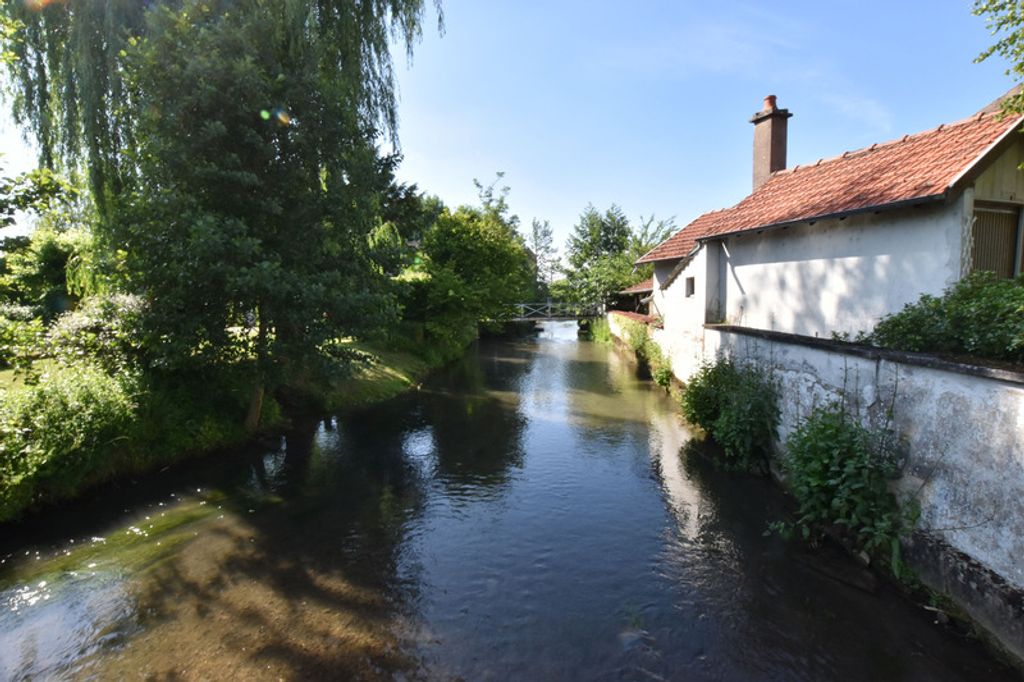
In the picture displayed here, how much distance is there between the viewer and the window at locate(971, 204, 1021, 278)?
334 inches

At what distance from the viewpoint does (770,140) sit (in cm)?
1633

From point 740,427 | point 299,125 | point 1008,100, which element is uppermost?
point 299,125

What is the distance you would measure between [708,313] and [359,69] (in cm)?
1043

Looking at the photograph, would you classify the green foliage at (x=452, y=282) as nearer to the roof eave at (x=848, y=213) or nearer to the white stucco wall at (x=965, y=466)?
the roof eave at (x=848, y=213)

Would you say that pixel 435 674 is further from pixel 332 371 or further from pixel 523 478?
pixel 332 371

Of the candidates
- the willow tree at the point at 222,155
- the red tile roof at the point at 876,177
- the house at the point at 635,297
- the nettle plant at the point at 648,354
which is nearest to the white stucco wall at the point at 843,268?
the red tile roof at the point at 876,177

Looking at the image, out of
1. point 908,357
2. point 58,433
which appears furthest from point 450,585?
point 58,433

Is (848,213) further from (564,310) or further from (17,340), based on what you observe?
(564,310)

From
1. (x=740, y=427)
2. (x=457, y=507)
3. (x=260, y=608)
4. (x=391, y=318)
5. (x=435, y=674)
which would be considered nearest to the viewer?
(x=435, y=674)

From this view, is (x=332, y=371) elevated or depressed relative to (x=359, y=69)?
depressed

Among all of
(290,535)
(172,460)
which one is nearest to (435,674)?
(290,535)

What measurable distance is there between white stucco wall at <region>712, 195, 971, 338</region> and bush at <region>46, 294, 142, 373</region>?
12746mm

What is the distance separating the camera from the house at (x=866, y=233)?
26.2 ft

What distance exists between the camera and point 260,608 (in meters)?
5.38
